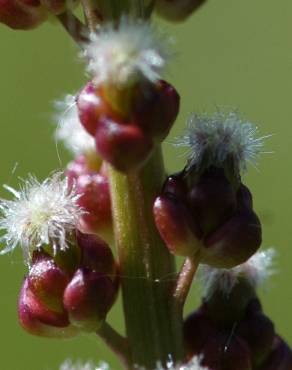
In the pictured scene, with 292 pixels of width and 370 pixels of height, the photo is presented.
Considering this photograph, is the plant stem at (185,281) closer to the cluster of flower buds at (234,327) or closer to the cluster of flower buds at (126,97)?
the cluster of flower buds at (234,327)

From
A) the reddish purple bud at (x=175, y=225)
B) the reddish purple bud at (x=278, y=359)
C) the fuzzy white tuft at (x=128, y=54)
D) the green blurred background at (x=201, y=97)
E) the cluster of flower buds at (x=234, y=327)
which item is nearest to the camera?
the fuzzy white tuft at (x=128, y=54)

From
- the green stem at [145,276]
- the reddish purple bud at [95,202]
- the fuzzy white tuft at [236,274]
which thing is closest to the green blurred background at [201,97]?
the fuzzy white tuft at [236,274]

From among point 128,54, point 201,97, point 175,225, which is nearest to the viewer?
point 128,54

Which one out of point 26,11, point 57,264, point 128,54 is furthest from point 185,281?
point 26,11

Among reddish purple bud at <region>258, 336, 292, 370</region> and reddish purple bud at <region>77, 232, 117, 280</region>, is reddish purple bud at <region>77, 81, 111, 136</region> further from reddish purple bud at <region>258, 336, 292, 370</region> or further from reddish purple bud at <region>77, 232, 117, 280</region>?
reddish purple bud at <region>258, 336, 292, 370</region>

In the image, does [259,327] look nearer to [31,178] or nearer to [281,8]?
[31,178]

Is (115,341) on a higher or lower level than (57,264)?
lower

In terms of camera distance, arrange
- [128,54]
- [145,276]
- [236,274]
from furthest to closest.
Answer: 1. [236,274]
2. [145,276]
3. [128,54]

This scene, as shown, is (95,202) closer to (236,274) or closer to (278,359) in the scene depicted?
(236,274)
